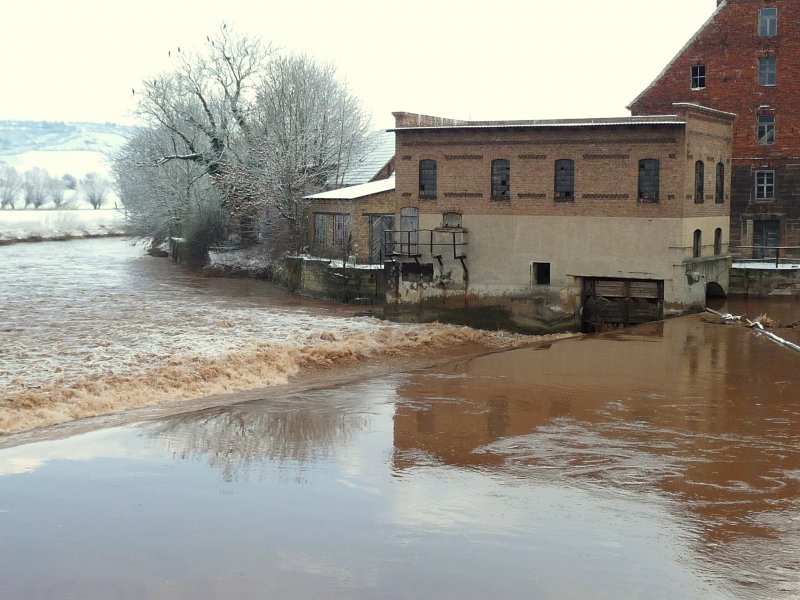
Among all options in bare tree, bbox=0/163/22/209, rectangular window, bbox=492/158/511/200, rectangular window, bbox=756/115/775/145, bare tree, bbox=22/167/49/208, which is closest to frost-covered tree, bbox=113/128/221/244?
rectangular window, bbox=492/158/511/200

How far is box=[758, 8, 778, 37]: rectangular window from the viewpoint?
126 feet

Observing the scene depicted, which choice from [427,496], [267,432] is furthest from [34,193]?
[427,496]

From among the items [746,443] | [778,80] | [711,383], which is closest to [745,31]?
[778,80]

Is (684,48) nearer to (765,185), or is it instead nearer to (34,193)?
(765,185)

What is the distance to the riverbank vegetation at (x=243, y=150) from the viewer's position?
45.8m

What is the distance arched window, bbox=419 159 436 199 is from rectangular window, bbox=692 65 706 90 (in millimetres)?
13980

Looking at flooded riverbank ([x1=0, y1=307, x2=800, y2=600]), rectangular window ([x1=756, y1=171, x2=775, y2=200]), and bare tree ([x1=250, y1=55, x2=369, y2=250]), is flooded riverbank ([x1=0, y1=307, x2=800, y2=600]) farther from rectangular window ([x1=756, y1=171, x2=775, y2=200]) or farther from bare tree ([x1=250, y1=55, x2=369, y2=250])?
bare tree ([x1=250, y1=55, x2=369, y2=250])

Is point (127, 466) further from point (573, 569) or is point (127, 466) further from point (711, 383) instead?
point (711, 383)

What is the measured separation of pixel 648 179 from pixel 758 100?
41.3 feet

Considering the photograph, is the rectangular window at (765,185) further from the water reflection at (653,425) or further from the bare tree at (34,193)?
the bare tree at (34,193)

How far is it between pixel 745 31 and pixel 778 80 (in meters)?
2.37

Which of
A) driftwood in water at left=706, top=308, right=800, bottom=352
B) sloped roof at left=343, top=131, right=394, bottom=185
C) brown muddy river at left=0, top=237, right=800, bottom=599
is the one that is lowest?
brown muddy river at left=0, top=237, right=800, bottom=599

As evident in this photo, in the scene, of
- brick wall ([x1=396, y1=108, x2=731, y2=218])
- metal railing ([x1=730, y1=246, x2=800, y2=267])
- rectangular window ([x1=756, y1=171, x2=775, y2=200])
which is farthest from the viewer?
rectangular window ([x1=756, y1=171, x2=775, y2=200])

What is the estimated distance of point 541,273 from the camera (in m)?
30.9
